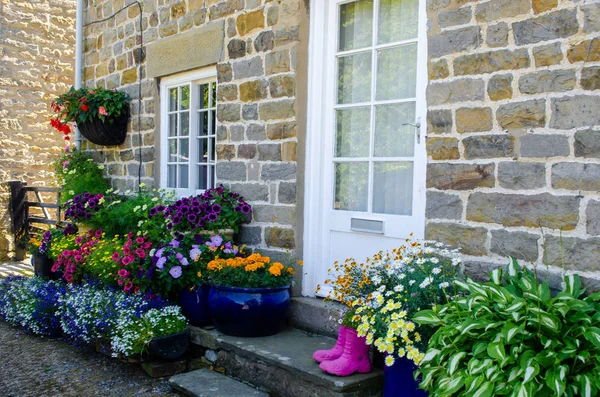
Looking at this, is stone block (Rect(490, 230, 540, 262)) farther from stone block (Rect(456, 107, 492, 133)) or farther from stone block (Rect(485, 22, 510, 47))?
stone block (Rect(485, 22, 510, 47))

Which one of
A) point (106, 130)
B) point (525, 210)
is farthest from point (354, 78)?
point (106, 130)

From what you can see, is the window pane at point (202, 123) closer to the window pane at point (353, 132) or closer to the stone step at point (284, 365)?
the window pane at point (353, 132)

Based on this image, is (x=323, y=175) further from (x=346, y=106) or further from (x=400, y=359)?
(x=400, y=359)

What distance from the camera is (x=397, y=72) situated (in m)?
4.15

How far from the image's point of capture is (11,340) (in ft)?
17.6

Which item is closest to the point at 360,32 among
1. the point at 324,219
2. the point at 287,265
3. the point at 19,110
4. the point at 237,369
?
the point at 324,219

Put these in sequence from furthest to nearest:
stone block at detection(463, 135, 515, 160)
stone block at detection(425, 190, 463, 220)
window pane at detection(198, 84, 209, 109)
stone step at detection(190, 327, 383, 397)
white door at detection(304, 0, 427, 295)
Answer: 1. window pane at detection(198, 84, 209, 109)
2. white door at detection(304, 0, 427, 295)
3. stone block at detection(425, 190, 463, 220)
4. stone step at detection(190, 327, 383, 397)
5. stone block at detection(463, 135, 515, 160)

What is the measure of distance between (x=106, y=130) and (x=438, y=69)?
440 centimetres

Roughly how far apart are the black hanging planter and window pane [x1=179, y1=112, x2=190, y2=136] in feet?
2.99

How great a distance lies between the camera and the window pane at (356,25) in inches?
171

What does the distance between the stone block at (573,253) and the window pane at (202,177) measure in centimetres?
367

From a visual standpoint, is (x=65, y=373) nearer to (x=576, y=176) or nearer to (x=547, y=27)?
(x=576, y=176)

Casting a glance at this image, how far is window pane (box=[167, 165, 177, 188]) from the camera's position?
6.45 metres

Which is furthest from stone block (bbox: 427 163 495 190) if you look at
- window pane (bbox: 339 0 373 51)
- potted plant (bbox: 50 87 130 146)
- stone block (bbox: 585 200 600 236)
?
potted plant (bbox: 50 87 130 146)
